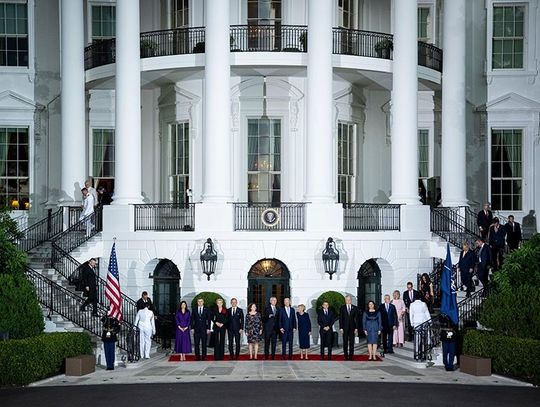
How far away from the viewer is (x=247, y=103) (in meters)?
41.2

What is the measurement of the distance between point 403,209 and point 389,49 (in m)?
5.69

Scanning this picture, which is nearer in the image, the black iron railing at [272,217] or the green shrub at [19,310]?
the green shrub at [19,310]

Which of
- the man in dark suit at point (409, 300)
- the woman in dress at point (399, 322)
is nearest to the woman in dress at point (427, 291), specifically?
the man in dark suit at point (409, 300)

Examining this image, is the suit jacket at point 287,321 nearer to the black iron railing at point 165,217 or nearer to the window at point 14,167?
the black iron railing at point 165,217

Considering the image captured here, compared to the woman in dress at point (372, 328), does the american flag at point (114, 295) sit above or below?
above

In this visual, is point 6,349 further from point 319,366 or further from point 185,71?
point 185,71

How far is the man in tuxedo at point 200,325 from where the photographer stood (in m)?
32.6

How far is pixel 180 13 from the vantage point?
138 ft

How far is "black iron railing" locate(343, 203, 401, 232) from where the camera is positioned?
1527 inches

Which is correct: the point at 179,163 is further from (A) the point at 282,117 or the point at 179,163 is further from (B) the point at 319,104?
(B) the point at 319,104

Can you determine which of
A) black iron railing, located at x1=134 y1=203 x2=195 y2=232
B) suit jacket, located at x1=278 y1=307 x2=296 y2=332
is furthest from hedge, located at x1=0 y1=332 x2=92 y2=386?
black iron railing, located at x1=134 y1=203 x2=195 y2=232

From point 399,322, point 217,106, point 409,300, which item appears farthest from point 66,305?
point 409,300

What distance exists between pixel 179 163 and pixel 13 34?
7.81 metres

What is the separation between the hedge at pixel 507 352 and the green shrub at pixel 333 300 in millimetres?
6442
